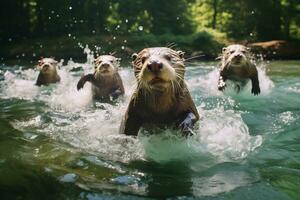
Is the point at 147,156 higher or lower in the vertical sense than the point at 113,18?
lower

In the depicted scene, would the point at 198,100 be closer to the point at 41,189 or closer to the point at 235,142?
the point at 235,142

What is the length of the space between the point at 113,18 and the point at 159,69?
28.6 meters

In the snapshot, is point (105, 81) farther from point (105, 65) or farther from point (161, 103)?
point (161, 103)

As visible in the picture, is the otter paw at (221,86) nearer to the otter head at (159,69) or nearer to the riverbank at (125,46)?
the otter head at (159,69)

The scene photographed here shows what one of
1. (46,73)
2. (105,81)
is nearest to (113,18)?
(46,73)

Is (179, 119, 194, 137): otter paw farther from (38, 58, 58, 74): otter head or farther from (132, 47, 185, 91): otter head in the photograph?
(38, 58, 58, 74): otter head

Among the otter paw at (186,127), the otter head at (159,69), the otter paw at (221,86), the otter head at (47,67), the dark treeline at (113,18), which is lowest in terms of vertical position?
the otter paw at (221,86)

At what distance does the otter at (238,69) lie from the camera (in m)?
10.4

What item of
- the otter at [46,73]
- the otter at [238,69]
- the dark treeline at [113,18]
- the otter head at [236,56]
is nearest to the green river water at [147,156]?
the otter at [238,69]

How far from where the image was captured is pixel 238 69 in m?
10.6

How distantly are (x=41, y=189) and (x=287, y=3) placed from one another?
27160 mm

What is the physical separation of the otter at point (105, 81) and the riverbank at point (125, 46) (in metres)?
14.2

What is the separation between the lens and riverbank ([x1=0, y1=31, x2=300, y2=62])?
80.6 ft

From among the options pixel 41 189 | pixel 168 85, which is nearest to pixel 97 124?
pixel 168 85
